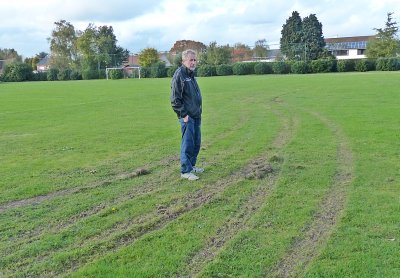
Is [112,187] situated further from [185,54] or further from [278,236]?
[278,236]

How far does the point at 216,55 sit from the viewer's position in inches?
3051

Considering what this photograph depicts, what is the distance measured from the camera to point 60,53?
93.9 metres

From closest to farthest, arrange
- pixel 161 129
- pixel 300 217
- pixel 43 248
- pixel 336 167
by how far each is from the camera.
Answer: pixel 43 248
pixel 300 217
pixel 336 167
pixel 161 129

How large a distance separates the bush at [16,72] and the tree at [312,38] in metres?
47.2

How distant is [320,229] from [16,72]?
257 feet

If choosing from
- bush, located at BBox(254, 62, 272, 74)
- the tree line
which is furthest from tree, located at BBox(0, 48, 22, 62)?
bush, located at BBox(254, 62, 272, 74)

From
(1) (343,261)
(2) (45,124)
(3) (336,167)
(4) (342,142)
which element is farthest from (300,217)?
(2) (45,124)

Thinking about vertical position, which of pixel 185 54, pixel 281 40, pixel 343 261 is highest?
pixel 281 40

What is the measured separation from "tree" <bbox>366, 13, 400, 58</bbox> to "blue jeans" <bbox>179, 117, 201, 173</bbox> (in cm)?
6587

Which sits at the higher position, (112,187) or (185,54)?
(185,54)

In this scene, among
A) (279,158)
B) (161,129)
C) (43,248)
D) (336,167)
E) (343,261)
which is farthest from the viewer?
(161,129)

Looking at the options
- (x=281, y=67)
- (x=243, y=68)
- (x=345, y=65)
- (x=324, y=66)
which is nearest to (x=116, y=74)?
(x=243, y=68)

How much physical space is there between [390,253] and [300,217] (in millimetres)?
1288

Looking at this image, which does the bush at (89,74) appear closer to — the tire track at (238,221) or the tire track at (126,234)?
the tire track at (238,221)
